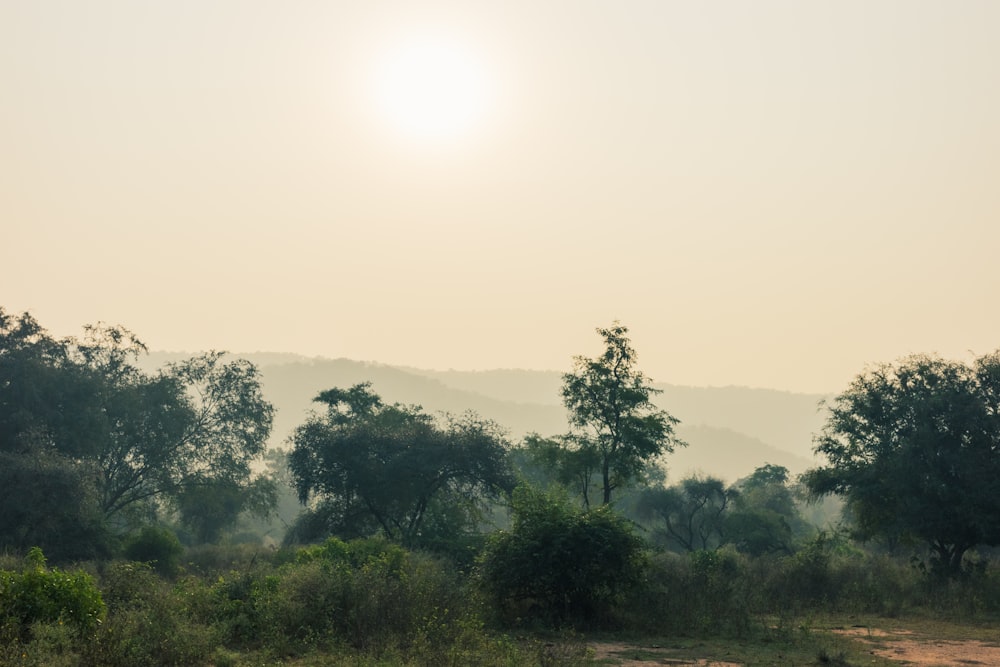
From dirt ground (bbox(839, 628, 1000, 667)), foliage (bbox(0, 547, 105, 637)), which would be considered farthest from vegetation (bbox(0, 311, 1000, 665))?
dirt ground (bbox(839, 628, 1000, 667))

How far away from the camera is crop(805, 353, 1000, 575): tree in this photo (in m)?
29.9

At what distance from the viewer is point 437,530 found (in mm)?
40469

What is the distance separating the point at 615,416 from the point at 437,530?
9979 millimetres

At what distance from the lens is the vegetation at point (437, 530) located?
16.7 meters

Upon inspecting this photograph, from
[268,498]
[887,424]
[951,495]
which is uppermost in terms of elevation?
[887,424]

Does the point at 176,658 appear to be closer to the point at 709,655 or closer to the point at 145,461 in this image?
the point at 709,655

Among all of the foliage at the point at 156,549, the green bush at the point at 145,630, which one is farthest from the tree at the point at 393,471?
the green bush at the point at 145,630

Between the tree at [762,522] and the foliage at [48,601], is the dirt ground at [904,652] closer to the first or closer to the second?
the foliage at [48,601]

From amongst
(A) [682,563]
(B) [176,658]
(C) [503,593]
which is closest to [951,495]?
(A) [682,563]

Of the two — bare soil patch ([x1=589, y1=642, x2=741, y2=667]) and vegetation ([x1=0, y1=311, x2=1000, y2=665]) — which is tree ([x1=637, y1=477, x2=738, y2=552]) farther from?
bare soil patch ([x1=589, y1=642, x2=741, y2=667])

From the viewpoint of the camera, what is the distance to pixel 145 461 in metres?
48.1

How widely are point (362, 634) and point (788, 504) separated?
2206 inches

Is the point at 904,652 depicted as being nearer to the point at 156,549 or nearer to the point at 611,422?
the point at 611,422

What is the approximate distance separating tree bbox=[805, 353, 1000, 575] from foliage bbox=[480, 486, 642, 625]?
46.9 ft
